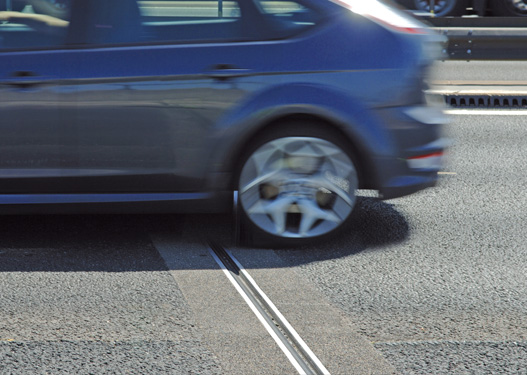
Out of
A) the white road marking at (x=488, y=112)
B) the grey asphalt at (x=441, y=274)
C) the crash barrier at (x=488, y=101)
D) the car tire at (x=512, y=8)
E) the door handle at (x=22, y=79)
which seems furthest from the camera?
the car tire at (x=512, y=8)

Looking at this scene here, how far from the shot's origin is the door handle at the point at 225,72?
16.2 feet

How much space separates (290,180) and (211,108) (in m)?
0.63

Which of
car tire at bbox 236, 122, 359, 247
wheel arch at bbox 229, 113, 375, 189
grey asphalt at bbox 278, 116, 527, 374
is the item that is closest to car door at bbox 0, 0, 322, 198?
wheel arch at bbox 229, 113, 375, 189

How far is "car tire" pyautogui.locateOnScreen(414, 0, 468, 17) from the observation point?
17594 millimetres

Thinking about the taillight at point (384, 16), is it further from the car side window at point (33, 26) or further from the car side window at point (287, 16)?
the car side window at point (33, 26)

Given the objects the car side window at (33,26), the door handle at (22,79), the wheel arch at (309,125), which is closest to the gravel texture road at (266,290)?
the wheel arch at (309,125)

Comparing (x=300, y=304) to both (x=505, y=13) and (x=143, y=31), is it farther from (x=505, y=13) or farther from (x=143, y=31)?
(x=505, y=13)

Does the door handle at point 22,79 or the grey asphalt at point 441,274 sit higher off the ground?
the door handle at point 22,79

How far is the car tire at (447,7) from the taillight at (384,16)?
12729 mm

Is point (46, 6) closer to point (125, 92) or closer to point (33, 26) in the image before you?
point (33, 26)

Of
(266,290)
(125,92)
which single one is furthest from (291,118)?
(266,290)

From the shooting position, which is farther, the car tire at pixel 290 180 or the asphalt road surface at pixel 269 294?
the car tire at pixel 290 180

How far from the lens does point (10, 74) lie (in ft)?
16.0

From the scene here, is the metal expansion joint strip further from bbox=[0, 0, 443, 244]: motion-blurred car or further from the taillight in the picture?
the taillight
